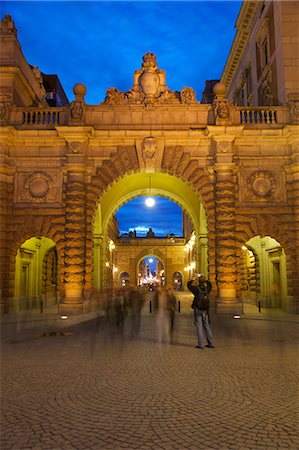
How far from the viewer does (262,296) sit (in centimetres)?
2305

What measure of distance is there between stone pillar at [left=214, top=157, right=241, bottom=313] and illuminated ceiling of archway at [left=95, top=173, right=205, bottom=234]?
6344mm

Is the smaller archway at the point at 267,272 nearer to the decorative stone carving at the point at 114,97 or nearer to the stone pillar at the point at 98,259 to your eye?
the stone pillar at the point at 98,259

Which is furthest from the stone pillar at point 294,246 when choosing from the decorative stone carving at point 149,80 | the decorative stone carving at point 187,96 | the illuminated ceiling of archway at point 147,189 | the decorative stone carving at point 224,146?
the decorative stone carving at point 149,80

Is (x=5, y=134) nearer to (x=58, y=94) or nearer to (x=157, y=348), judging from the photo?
(x=157, y=348)

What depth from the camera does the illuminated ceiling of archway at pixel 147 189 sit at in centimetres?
2614

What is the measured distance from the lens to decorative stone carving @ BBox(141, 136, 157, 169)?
19828mm

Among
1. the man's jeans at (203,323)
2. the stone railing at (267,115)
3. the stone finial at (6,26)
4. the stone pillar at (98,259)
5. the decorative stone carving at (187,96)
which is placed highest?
the stone finial at (6,26)

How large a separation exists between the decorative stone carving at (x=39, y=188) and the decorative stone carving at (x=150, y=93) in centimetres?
496

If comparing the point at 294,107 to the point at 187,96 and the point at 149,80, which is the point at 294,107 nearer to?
the point at 187,96

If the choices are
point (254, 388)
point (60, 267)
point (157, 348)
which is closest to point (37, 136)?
point (60, 267)

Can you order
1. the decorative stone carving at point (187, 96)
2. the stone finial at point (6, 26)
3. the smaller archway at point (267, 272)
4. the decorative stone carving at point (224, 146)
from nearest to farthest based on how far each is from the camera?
the decorative stone carving at point (224, 146), the decorative stone carving at point (187, 96), the smaller archway at point (267, 272), the stone finial at point (6, 26)

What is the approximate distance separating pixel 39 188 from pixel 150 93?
7510 mm

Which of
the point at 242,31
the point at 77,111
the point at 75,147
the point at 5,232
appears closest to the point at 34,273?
the point at 5,232

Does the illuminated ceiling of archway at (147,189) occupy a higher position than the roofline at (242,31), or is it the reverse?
the roofline at (242,31)
